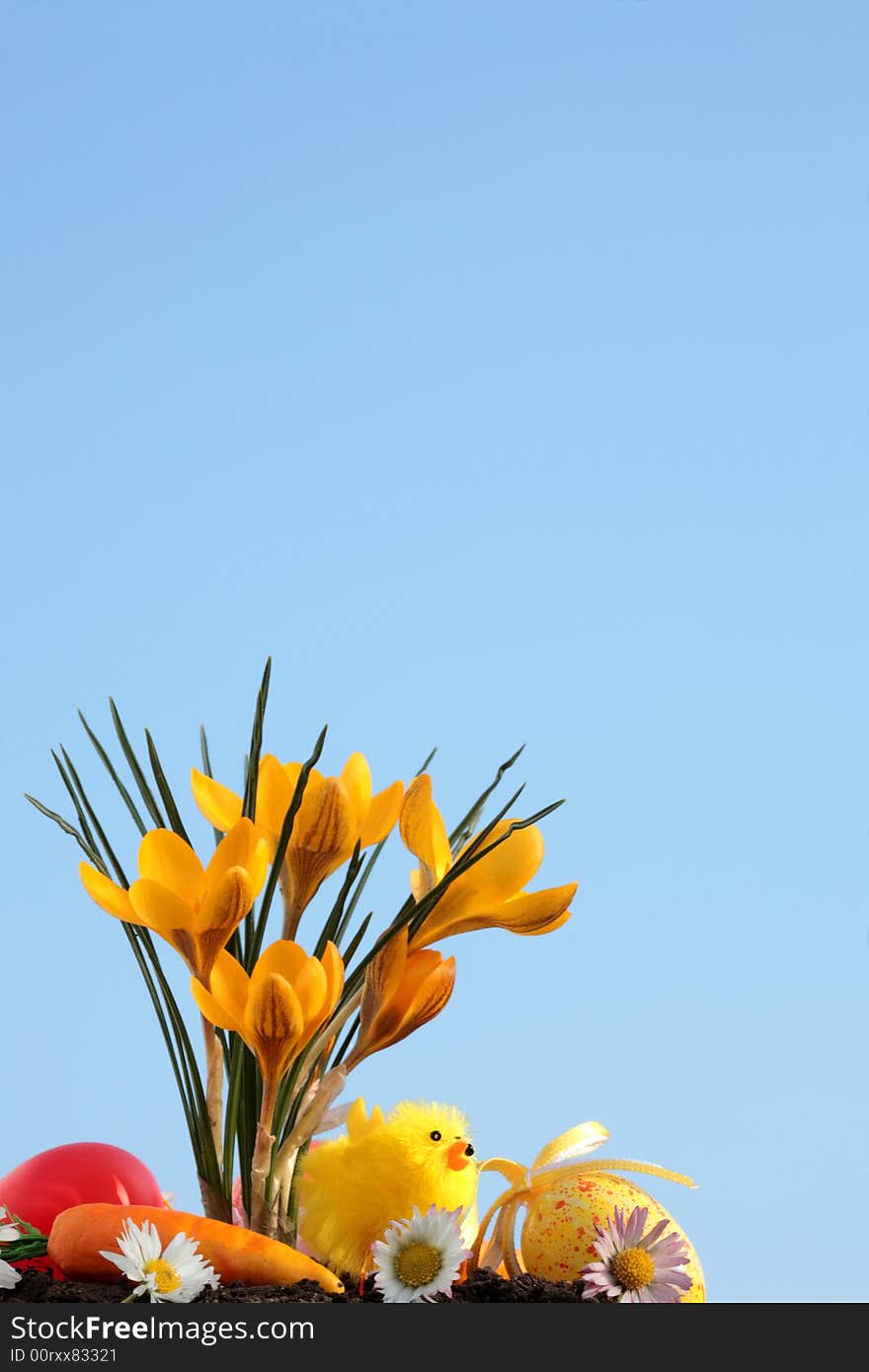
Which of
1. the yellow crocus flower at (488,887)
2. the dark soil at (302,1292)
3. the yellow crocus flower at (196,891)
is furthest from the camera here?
the yellow crocus flower at (488,887)

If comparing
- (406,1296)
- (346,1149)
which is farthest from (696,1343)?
(346,1149)

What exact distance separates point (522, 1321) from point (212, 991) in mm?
370

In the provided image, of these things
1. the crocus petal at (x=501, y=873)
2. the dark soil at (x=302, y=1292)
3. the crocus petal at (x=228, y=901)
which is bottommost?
the dark soil at (x=302, y=1292)

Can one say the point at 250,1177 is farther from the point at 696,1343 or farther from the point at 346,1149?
the point at 696,1343

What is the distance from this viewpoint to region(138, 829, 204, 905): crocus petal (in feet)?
3.47

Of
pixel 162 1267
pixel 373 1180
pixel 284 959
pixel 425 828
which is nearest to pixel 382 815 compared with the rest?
pixel 425 828

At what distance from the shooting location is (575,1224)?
104 cm

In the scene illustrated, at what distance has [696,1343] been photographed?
78cm

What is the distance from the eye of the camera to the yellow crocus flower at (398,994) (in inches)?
43.6

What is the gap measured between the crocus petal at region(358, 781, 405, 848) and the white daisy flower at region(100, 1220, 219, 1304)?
1.12 feet

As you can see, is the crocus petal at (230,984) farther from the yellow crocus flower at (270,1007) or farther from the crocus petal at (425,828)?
the crocus petal at (425,828)

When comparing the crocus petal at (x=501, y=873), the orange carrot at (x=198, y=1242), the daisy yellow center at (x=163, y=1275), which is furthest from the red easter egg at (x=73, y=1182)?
the crocus petal at (x=501, y=873)

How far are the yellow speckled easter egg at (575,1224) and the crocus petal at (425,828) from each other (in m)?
0.25

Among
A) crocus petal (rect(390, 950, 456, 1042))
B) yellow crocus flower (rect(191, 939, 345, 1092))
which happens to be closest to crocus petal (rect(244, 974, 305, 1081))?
yellow crocus flower (rect(191, 939, 345, 1092))
